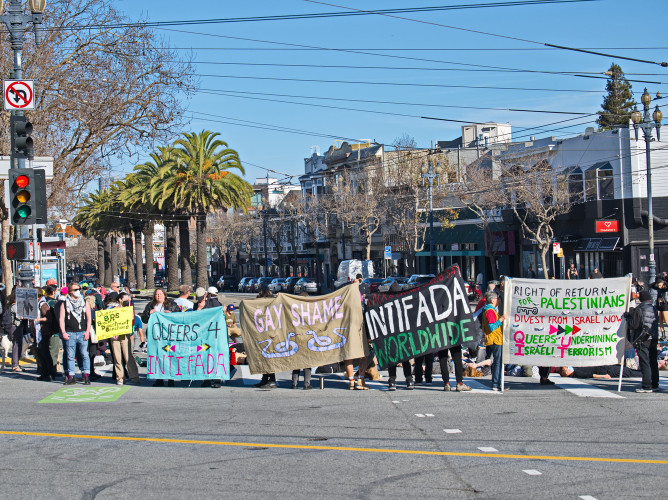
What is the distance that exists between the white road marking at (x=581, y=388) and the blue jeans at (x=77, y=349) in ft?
26.9

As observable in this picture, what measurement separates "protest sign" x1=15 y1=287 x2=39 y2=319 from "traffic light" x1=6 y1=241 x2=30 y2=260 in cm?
67

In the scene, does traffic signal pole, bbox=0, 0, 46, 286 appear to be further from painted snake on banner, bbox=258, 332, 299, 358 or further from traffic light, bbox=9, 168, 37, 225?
painted snake on banner, bbox=258, 332, 299, 358

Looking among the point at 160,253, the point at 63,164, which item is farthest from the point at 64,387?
the point at 160,253

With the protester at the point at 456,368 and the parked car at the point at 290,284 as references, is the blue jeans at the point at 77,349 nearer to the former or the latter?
the protester at the point at 456,368

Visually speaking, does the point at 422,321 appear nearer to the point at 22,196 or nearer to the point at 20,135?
the point at 22,196

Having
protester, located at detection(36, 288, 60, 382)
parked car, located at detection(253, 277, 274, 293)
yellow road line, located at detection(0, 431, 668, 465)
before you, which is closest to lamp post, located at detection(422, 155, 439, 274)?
parked car, located at detection(253, 277, 274, 293)

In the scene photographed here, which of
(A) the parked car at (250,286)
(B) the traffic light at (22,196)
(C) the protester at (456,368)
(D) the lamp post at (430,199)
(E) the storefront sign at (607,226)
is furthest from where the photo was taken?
(A) the parked car at (250,286)

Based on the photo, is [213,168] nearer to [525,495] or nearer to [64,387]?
[64,387]

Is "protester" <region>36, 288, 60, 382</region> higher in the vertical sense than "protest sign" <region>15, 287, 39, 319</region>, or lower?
lower

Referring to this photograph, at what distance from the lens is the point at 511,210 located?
51094 millimetres

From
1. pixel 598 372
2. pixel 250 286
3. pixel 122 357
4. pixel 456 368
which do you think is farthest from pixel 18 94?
pixel 250 286

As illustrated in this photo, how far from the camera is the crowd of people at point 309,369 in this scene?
42.2ft

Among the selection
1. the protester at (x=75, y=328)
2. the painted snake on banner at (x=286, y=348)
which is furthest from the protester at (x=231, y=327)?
the protester at (x=75, y=328)

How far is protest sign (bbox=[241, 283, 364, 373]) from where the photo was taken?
13859mm
